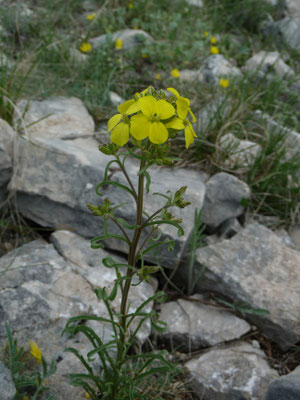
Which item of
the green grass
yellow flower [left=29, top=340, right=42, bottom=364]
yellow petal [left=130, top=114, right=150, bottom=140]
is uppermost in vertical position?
yellow petal [left=130, top=114, right=150, bottom=140]

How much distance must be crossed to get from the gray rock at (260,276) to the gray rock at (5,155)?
4.20 feet

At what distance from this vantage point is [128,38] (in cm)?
434

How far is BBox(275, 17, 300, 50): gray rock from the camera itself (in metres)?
5.04

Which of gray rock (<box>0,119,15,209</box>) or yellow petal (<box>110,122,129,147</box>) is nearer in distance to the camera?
yellow petal (<box>110,122,129,147</box>)

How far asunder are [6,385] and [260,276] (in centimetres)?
153

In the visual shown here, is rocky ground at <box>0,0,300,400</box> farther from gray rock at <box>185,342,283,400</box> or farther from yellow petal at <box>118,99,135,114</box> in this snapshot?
yellow petal at <box>118,99,135,114</box>

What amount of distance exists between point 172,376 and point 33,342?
685 millimetres

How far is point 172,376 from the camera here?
210 centimetres

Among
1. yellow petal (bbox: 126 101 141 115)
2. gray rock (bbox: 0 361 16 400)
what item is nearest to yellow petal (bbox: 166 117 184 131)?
yellow petal (bbox: 126 101 141 115)

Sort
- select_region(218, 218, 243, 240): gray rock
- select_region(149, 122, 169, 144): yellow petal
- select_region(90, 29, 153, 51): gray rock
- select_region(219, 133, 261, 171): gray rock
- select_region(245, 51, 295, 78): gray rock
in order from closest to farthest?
select_region(149, 122, 169, 144): yellow petal
select_region(218, 218, 243, 240): gray rock
select_region(219, 133, 261, 171): gray rock
select_region(90, 29, 153, 51): gray rock
select_region(245, 51, 295, 78): gray rock

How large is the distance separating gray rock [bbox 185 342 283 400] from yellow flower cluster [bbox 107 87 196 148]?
4.30ft

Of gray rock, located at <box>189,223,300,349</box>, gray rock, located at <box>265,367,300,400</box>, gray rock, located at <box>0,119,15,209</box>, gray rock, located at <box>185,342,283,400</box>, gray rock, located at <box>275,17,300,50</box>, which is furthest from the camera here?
gray rock, located at <box>275,17,300,50</box>

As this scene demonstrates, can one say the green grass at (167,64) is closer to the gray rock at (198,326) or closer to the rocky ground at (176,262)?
the rocky ground at (176,262)

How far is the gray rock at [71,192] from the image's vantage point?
265 centimetres
